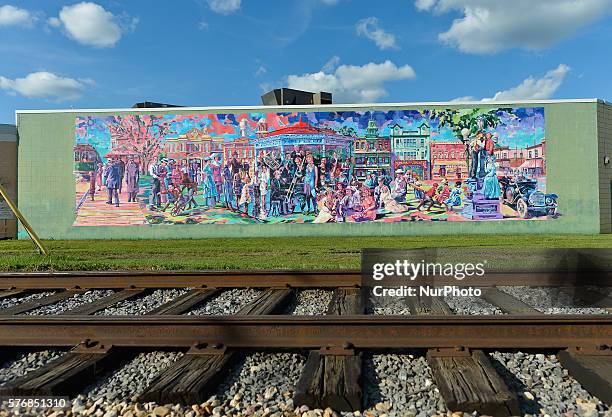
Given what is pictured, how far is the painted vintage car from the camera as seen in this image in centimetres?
2212

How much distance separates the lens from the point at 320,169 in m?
22.5

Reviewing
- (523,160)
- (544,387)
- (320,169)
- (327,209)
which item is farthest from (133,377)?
(523,160)

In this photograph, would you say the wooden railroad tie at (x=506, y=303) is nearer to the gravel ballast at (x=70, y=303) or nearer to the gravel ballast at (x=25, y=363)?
the gravel ballast at (x=25, y=363)

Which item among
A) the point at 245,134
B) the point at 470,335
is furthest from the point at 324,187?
the point at 470,335

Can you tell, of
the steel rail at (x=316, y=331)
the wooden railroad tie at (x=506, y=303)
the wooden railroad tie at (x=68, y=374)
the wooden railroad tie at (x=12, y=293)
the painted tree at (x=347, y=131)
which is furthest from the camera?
the painted tree at (x=347, y=131)

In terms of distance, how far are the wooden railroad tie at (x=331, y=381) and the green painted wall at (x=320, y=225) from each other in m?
18.4

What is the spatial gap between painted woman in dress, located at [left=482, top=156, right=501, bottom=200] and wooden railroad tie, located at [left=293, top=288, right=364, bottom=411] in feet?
65.5

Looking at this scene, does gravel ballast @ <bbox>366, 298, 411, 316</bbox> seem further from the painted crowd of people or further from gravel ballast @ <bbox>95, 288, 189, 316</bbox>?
the painted crowd of people

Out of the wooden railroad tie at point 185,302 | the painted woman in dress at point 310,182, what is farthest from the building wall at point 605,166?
the wooden railroad tie at point 185,302

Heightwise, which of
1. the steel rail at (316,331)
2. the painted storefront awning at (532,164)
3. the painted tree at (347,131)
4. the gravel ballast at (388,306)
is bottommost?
the gravel ballast at (388,306)

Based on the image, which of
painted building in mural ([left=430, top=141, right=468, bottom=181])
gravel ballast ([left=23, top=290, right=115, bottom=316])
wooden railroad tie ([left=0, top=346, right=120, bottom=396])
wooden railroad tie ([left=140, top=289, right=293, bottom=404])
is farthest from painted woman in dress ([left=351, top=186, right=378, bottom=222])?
wooden railroad tie ([left=0, top=346, right=120, bottom=396])

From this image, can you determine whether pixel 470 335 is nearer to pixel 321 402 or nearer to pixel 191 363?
pixel 321 402

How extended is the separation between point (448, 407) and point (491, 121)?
2152 cm

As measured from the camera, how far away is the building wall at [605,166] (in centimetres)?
2267
